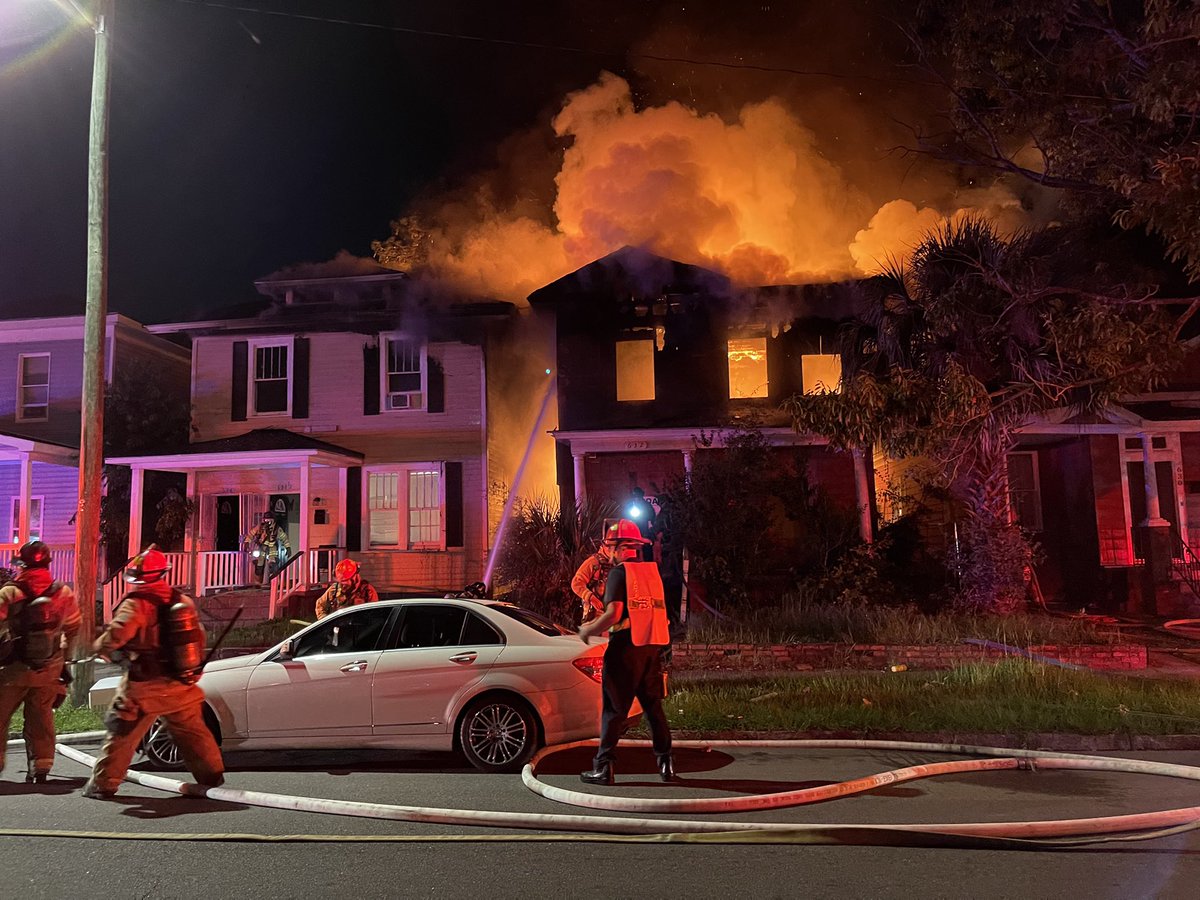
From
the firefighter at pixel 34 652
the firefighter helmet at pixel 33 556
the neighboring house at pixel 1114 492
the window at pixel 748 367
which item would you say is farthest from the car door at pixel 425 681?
the window at pixel 748 367

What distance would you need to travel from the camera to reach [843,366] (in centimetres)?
1379

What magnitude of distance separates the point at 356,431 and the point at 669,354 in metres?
6.58

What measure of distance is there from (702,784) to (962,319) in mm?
7893

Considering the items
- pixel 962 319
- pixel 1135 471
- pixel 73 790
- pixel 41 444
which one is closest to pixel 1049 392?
pixel 962 319

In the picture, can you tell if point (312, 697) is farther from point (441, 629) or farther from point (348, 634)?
point (441, 629)

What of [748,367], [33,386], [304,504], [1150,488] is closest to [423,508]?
[304,504]

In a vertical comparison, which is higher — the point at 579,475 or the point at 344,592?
the point at 579,475

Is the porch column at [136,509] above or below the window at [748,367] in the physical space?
below

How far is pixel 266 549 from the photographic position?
55.2ft

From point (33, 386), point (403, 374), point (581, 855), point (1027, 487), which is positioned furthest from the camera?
point (33, 386)

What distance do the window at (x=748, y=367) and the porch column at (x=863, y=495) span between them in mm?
2726

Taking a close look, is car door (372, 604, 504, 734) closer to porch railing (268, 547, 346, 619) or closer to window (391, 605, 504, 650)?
window (391, 605, 504, 650)

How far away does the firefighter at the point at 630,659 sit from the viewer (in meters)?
5.74

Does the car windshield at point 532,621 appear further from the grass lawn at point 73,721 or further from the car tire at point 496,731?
the grass lawn at point 73,721
